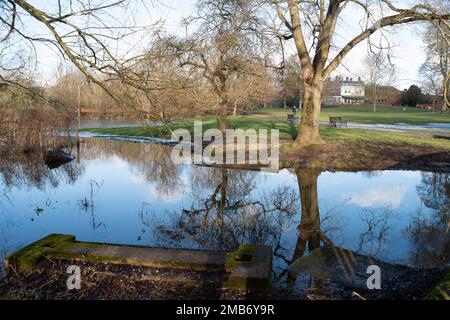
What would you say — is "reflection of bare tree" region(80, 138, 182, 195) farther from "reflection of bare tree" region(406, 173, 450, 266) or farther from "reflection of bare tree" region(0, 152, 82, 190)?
"reflection of bare tree" region(406, 173, 450, 266)

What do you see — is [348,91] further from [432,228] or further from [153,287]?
[153,287]

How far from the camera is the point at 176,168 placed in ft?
57.4

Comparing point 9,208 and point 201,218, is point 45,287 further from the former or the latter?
Answer: point 9,208

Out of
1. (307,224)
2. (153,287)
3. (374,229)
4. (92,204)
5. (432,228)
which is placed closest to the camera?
(153,287)

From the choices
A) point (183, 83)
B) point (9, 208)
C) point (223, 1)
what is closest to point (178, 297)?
point (183, 83)

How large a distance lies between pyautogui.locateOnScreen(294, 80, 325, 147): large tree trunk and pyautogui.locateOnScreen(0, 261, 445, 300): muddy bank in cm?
1364

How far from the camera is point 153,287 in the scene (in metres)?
5.13

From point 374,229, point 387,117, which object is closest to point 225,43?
point 374,229

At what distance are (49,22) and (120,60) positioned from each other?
0.94m

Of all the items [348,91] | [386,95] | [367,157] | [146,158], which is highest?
[348,91]

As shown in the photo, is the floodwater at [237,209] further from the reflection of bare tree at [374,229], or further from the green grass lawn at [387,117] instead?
the green grass lawn at [387,117]

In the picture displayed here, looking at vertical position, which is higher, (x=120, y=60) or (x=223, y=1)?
(x=223, y=1)

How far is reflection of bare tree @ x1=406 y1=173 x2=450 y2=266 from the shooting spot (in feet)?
23.1

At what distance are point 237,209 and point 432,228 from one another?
15.8 feet
